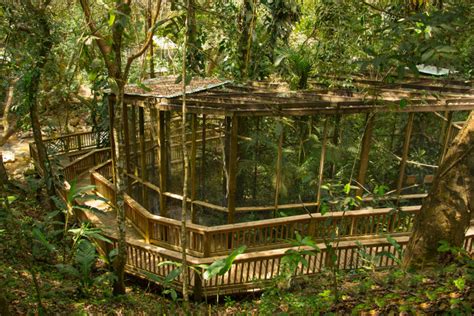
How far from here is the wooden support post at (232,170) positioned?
Answer: 634cm

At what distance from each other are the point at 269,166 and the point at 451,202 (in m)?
3.72

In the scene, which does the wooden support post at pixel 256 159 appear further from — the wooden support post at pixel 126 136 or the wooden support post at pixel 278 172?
the wooden support post at pixel 126 136

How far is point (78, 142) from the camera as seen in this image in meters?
12.3

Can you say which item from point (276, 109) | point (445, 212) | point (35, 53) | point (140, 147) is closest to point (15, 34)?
point (35, 53)

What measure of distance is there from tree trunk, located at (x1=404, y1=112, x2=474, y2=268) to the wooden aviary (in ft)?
6.88

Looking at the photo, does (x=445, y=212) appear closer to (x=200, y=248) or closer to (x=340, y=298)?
(x=340, y=298)

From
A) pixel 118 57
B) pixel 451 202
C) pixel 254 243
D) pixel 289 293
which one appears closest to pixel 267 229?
pixel 254 243

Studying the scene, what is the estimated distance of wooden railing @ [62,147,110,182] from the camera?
32.3 feet

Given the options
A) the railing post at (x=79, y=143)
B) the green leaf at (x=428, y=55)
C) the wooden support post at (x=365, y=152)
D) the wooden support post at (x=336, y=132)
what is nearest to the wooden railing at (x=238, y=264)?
the wooden support post at (x=365, y=152)

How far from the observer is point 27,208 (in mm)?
9289

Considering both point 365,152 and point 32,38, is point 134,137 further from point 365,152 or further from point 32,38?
point 365,152

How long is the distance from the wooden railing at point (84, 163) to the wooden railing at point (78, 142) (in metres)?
0.86

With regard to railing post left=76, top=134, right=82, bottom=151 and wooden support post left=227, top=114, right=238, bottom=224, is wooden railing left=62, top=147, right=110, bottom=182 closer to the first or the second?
Result: railing post left=76, top=134, right=82, bottom=151

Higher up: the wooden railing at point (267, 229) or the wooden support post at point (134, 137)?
the wooden support post at point (134, 137)
